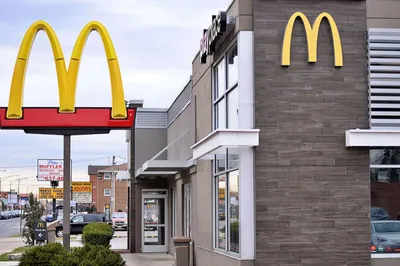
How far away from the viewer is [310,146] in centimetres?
1492

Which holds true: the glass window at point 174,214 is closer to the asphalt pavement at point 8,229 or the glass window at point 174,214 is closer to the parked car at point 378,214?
the parked car at point 378,214

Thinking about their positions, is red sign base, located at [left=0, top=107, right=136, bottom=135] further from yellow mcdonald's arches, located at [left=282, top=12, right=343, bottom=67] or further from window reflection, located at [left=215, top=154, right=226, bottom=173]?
yellow mcdonald's arches, located at [left=282, top=12, right=343, bottom=67]

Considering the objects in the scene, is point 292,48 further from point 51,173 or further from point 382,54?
point 51,173

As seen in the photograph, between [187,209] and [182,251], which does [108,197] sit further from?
[182,251]

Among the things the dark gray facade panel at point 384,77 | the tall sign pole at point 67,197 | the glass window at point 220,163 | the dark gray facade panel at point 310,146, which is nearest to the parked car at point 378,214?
the dark gray facade panel at point 310,146

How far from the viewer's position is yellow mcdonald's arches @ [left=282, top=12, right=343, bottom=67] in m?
14.9

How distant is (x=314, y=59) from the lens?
14930 mm

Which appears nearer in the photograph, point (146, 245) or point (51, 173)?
point (146, 245)

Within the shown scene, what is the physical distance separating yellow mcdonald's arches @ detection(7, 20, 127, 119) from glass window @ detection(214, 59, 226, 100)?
2584mm

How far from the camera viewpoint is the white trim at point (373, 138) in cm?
1462

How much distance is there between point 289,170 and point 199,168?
20.8 ft

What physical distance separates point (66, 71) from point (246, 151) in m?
4.48

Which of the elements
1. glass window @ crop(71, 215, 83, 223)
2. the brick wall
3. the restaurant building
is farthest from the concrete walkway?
the brick wall

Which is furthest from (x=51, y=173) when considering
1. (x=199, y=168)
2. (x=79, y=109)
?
(x=79, y=109)
